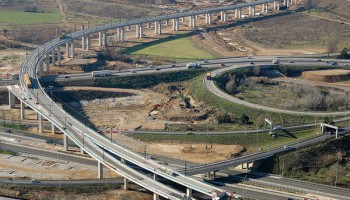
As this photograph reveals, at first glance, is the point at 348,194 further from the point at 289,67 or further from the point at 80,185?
the point at 289,67

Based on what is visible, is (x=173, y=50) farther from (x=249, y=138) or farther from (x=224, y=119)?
(x=249, y=138)

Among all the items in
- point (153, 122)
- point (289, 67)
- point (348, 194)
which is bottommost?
point (348, 194)

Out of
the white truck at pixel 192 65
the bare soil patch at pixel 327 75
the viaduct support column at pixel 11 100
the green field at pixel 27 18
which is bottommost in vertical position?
the viaduct support column at pixel 11 100

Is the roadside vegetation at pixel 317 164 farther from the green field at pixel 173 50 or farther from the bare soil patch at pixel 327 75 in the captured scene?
the green field at pixel 173 50

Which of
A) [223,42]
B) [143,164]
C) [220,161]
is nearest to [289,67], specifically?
[223,42]

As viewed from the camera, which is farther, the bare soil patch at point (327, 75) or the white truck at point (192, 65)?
the white truck at point (192, 65)

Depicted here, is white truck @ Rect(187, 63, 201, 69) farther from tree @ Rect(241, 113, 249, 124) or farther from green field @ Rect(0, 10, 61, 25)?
green field @ Rect(0, 10, 61, 25)

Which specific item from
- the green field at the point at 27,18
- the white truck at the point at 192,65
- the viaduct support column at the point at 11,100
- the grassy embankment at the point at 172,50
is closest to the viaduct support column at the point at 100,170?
the viaduct support column at the point at 11,100

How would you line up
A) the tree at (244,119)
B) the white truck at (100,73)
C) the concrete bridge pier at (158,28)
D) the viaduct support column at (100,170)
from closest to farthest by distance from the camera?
the viaduct support column at (100,170) < the tree at (244,119) < the white truck at (100,73) < the concrete bridge pier at (158,28)
